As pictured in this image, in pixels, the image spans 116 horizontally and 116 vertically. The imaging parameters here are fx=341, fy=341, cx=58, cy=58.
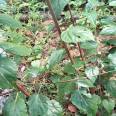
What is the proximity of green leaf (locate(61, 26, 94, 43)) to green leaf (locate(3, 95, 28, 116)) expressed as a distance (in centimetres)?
35

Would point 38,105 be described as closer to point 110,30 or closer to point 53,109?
point 53,109

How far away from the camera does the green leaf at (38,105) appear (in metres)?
1.56

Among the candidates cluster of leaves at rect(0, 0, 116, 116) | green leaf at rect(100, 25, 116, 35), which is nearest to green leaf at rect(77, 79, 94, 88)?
cluster of leaves at rect(0, 0, 116, 116)

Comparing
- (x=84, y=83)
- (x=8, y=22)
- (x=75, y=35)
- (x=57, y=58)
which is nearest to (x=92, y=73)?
(x=84, y=83)

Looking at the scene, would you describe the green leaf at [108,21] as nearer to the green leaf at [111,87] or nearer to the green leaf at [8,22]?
the green leaf at [111,87]

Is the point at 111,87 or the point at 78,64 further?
the point at 111,87

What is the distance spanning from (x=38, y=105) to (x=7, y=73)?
1.06 ft

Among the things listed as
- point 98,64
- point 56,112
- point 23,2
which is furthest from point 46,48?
point 56,112

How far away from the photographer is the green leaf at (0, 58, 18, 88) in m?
1.30

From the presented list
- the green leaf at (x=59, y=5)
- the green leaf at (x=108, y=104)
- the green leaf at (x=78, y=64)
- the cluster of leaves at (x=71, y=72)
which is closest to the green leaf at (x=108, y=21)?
the cluster of leaves at (x=71, y=72)

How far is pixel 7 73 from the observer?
131 centimetres

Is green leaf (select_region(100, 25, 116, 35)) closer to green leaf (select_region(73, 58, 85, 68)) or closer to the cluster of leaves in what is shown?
the cluster of leaves

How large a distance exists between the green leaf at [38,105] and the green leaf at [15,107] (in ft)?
0.21

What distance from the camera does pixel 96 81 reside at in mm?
1939
